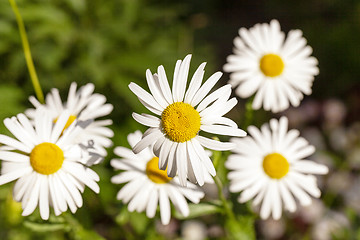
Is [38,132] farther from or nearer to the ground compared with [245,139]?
farther from the ground

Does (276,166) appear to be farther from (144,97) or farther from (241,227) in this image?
(144,97)

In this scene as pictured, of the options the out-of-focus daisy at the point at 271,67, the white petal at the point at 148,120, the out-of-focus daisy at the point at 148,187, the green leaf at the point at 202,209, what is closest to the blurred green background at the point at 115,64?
the out-of-focus daisy at the point at 148,187

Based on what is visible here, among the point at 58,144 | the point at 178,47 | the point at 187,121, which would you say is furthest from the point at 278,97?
the point at 178,47

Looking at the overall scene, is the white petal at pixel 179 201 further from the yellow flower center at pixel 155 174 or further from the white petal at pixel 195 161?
the white petal at pixel 195 161

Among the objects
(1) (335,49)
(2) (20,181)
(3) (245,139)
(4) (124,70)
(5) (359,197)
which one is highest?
(4) (124,70)

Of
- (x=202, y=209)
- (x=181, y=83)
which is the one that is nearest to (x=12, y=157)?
(x=181, y=83)

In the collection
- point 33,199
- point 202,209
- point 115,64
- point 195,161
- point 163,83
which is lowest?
Answer: point 202,209

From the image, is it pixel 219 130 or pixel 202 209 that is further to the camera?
pixel 202 209

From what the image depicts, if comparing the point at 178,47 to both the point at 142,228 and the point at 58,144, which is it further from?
the point at 58,144
